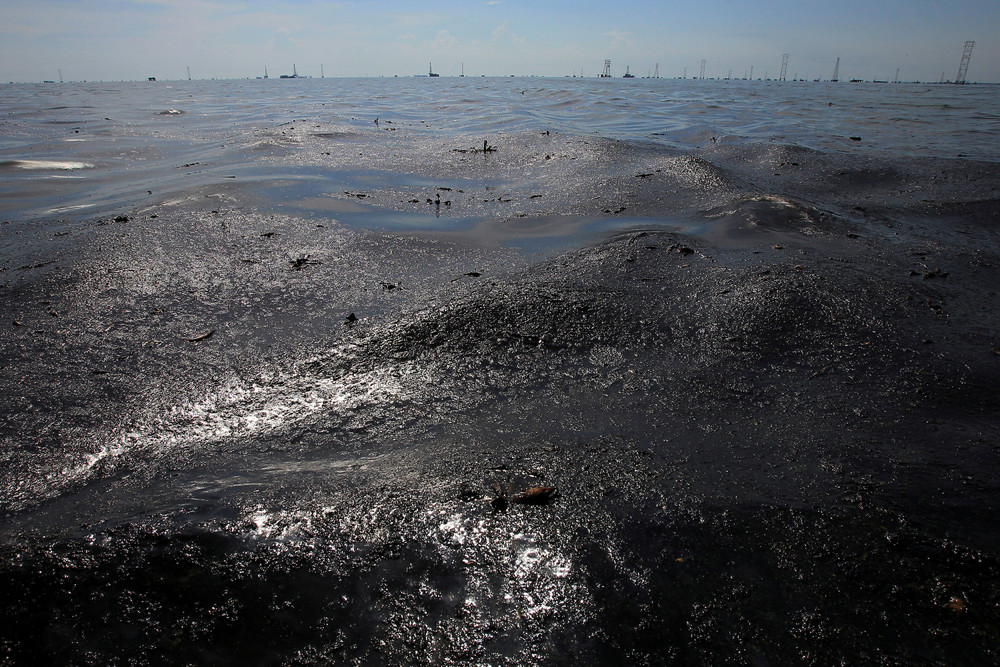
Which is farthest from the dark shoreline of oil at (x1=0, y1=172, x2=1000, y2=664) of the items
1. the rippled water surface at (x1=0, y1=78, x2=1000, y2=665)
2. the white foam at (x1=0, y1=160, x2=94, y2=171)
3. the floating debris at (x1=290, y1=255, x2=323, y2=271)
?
the white foam at (x1=0, y1=160, x2=94, y2=171)

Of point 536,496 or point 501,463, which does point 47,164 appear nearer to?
point 501,463

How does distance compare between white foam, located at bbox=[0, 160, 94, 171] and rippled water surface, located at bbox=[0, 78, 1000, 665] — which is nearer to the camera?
rippled water surface, located at bbox=[0, 78, 1000, 665]

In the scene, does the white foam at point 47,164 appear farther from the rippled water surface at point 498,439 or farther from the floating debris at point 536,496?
the floating debris at point 536,496

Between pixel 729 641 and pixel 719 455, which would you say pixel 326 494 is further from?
pixel 719 455

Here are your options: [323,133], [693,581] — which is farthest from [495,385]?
[323,133]

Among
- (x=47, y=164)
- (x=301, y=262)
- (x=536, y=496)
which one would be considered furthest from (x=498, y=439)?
(x=47, y=164)

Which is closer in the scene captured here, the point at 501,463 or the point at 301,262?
the point at 501,463

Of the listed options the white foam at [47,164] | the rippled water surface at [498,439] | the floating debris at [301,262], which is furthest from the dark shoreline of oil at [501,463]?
the white foam at [47,164]

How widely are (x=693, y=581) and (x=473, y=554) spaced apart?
0.72 m

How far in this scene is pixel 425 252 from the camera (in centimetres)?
471

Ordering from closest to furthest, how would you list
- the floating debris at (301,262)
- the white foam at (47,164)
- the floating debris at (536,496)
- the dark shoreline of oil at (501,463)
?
the dark shoreline of oil at (501,463)
the floating debris at (536,496)
the floating debris at (301,262)
the white foam at (47,164)

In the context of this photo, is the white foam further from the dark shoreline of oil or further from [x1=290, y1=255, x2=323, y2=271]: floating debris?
[x1=290, y1=255, x2=323, y2=271]: floating debris

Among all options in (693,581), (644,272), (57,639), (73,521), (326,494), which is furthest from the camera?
(644,272)

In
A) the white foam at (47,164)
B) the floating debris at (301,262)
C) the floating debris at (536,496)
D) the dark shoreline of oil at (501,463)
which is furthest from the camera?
the white foam at (47,164)
